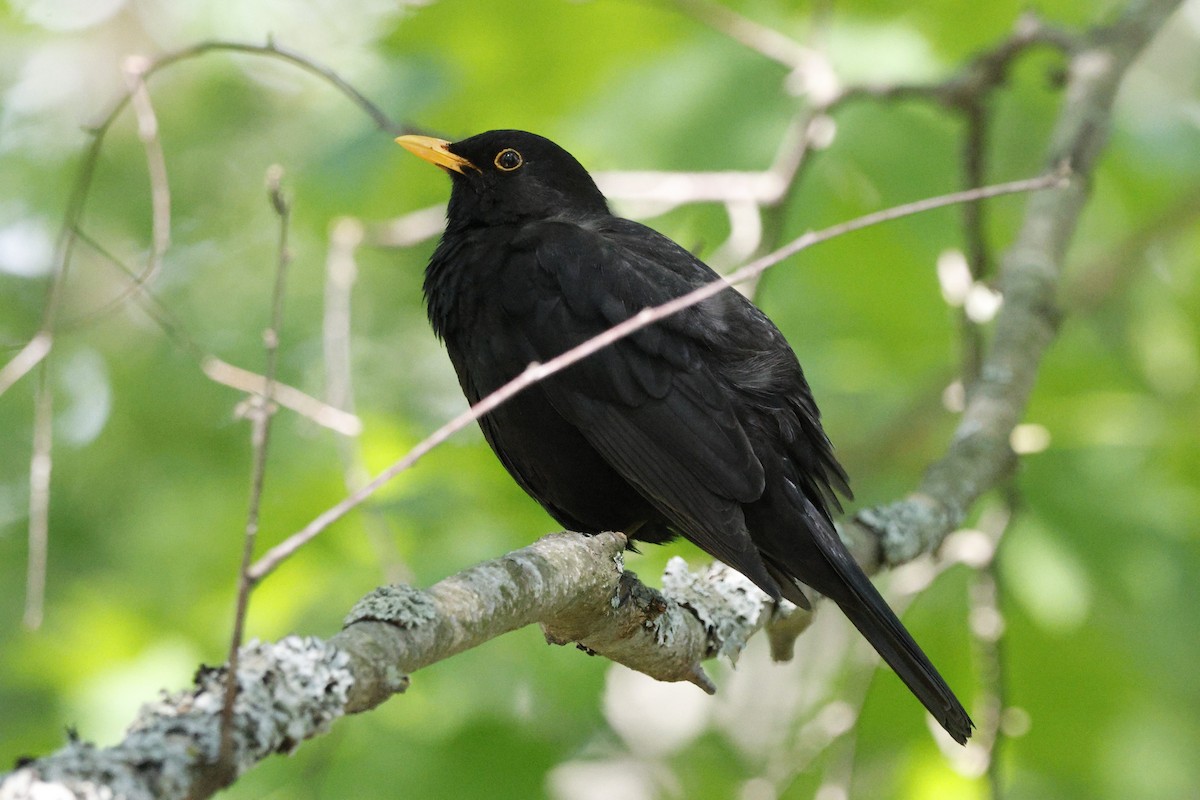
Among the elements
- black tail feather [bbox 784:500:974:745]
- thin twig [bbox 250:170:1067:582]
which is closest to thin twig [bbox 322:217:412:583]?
black tail feather [bbox 784:500:974:745]

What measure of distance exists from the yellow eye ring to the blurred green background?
601mm

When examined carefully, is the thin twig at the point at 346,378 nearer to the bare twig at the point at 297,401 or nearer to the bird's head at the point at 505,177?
the bare twig at the point at 297,401

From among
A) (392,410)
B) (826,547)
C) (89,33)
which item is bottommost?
(826,547)

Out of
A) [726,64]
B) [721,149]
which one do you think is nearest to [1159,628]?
[721,149]

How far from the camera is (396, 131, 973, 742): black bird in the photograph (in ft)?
11.0

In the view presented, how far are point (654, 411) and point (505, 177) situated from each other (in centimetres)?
133

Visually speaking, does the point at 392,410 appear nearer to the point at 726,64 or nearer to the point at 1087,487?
the point at 726,64

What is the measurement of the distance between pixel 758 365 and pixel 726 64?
204cm

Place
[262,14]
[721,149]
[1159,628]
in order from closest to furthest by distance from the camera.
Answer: [1159,628] → [721,149] → [262,14]

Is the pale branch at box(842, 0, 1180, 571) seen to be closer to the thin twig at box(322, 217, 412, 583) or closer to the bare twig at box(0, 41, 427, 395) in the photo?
the thin twig at box(322, 217, 412, 583)

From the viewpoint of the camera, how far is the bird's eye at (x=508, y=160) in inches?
177

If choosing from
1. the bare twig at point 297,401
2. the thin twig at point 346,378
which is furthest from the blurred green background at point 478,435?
the bare twig at point 297,401

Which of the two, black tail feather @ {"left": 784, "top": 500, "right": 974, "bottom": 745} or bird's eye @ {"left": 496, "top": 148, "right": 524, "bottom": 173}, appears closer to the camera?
black tail feather @ {"left": 784, "top": 500, "right": 974, "bottom": 745}

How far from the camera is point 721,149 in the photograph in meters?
5.18
